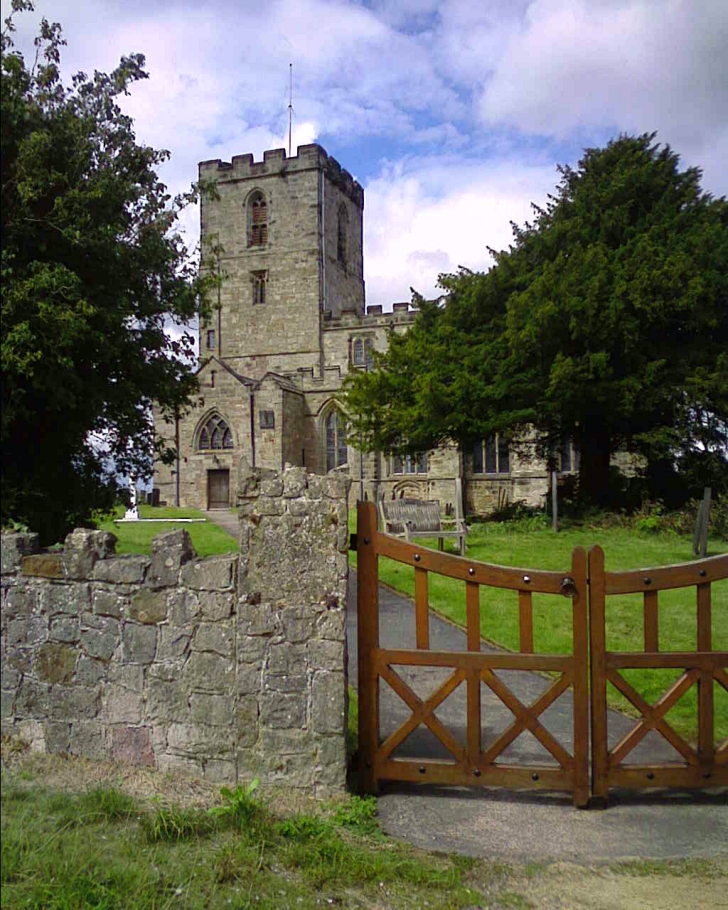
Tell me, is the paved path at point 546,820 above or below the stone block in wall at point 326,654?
below

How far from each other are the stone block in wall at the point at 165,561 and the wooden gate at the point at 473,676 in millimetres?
1181

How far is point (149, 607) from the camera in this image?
16.8 ft

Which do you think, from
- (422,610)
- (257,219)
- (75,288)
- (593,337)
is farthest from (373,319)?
(422,610)

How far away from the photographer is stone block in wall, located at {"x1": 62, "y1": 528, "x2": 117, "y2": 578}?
5.14 metres

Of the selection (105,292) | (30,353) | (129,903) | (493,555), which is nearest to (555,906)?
(129,903)

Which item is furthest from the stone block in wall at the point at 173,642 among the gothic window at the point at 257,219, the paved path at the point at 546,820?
the gothic window at the point at 257,219

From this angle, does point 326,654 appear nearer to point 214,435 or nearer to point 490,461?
point 490,461

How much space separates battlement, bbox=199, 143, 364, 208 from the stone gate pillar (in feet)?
148

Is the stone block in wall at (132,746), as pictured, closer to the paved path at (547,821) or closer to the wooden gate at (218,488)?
the paved path at (547,821)

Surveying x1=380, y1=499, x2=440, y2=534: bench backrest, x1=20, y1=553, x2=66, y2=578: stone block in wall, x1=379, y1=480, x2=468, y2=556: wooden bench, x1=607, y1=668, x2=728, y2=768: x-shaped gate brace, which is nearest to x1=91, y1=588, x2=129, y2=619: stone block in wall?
x1=20, y1=553, x2=66, y2=578: stone block in wall

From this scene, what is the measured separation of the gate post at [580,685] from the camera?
5.14 metres

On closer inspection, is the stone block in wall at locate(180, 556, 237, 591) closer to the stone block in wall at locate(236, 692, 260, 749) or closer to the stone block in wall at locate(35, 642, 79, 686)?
the stone block in wall at locate(236, 692, 260, 749)

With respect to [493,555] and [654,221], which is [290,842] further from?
[654,221]

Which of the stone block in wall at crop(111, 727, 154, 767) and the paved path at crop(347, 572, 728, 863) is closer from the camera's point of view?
the paved path at crop(347, 572, 728, 863)
